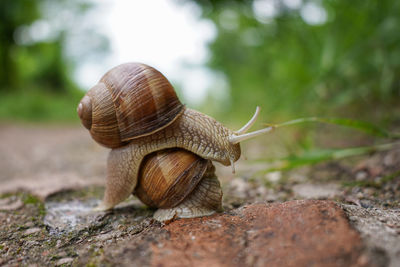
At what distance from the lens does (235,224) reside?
5.18 feet

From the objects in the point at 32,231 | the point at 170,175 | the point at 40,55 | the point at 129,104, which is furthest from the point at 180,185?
the point at 40,55

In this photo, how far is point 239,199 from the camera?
2.36m

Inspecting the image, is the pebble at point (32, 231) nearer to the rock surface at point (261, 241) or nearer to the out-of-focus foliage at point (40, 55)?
the rock surface at point (261, 241)

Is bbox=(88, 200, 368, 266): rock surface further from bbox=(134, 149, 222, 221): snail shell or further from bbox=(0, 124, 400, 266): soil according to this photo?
bbox=(134, 149, 222, 221): snail shell

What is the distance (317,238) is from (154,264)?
2.22 ft

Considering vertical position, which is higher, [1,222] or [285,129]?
[1,222]

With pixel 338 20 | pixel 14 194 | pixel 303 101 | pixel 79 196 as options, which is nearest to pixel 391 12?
pixel 338 20

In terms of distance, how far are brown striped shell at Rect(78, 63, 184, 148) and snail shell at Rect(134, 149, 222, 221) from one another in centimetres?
22

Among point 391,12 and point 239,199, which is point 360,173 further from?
point 391,12

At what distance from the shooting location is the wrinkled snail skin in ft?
6.33

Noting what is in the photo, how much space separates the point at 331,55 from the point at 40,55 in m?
18.8

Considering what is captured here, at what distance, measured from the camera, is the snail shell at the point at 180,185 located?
1863 millimetres

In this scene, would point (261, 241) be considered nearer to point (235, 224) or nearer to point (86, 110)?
point (235, 224)

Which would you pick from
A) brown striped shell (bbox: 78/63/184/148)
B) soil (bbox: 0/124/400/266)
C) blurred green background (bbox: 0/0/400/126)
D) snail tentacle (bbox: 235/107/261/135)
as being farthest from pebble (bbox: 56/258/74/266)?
blurred green background (bbox: 0/0/400/126)
